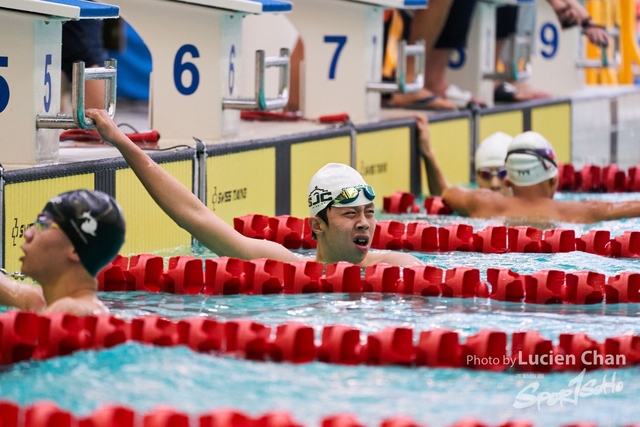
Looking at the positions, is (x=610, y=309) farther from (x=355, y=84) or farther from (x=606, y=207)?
(x=355, y=84)

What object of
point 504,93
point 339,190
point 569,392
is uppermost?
point 504,93

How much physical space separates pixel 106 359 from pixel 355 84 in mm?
4373

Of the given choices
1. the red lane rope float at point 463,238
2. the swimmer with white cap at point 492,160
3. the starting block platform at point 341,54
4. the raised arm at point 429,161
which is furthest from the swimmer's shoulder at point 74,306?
the starting block platform at point 341,54

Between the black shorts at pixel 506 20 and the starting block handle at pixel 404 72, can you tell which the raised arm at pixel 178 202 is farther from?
the black shorts at pixel 506 20

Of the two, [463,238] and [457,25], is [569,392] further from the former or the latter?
[457,25]

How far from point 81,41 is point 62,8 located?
1.75m

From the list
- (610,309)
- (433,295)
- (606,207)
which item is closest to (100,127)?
(433,295)

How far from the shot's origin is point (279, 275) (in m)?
4.59

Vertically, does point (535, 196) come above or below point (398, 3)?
below

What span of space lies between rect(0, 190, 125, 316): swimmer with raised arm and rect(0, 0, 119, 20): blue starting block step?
140 cm

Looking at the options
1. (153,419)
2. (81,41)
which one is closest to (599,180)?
(81,41)

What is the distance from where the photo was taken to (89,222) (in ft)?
11.3

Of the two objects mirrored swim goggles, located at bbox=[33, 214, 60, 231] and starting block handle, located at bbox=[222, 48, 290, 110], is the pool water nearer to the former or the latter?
mirrored swim goggles, located at bbox=[33, 214, 60, 231]

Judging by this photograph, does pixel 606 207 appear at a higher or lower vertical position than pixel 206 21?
lower
